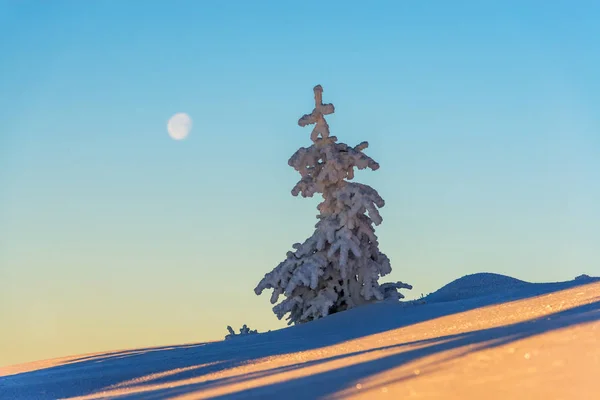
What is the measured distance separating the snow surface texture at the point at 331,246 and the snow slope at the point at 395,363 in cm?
284

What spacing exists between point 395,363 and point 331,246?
9.98 meters

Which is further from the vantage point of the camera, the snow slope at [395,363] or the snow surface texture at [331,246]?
the snow surface texture at [331,246]

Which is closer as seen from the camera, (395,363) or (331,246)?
(395,363)

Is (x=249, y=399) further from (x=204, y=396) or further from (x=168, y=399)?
(x=168, y=399)

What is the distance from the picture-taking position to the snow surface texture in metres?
16.2

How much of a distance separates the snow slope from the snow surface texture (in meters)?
2.84

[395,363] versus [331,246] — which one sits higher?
[331,246]

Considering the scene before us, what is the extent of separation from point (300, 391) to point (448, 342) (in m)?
1.57

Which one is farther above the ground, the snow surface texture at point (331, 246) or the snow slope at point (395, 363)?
the snow surface texture at point (331, 246)

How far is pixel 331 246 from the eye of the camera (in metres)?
16.2

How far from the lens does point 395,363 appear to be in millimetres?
6281

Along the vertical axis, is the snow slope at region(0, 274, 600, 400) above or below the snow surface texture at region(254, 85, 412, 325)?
below

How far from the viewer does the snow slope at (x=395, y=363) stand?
536 cm

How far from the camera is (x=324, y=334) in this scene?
1255 centimetres
